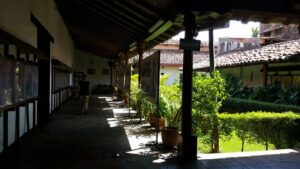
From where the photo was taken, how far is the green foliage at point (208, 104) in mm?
7102

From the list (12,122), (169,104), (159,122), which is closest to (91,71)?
(159,122)

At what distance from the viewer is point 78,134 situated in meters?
8.73

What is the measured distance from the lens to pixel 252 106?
1152 cm

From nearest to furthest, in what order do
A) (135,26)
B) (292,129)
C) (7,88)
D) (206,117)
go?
(7,88) < (206,117) < (292,129) < (135,26)

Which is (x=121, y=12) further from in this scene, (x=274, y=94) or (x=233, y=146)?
(x=274, y=94)

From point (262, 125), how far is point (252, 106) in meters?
3.87

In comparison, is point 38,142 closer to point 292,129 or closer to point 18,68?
point 18,68

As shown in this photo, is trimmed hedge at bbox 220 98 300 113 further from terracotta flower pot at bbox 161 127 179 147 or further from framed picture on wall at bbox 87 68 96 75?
framed picture on wall at bbox 87 68 96 75

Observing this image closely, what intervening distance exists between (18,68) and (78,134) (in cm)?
337

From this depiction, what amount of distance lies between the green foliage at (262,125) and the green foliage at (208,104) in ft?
1.04

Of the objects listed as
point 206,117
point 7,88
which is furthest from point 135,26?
point 7,88


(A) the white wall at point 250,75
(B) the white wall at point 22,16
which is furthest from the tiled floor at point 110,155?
(A) the white wall at point 250,75

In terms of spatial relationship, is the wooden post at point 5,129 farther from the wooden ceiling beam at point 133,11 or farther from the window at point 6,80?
the wooden ceiling beam at point 133,11

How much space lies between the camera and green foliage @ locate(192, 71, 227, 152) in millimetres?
7102
